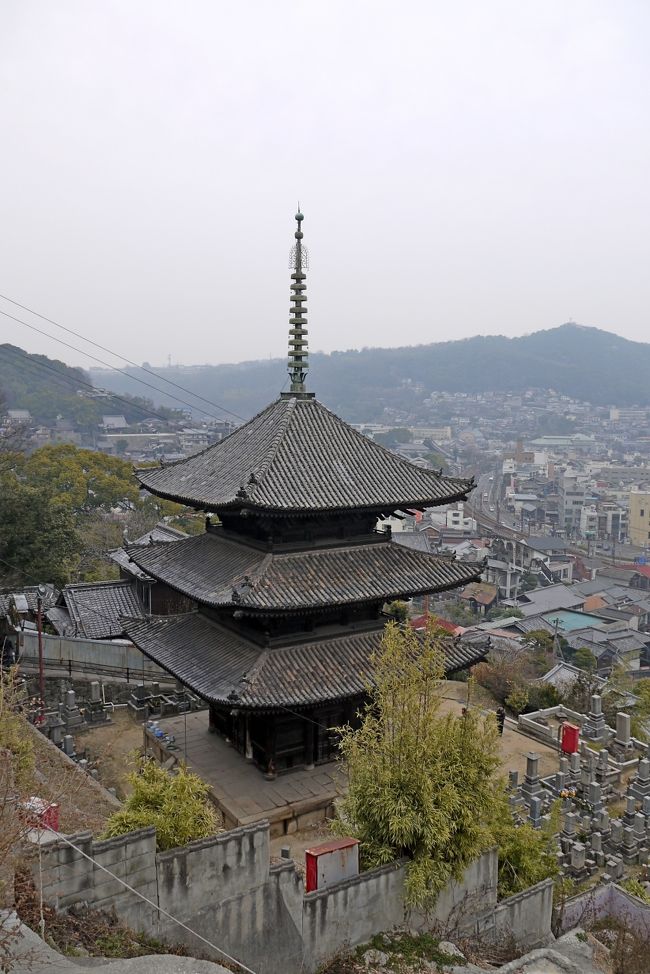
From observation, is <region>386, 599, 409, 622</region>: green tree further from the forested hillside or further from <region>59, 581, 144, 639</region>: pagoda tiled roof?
the forested hillside

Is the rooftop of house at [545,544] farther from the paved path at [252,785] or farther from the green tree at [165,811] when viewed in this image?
the green tree at [165,811]

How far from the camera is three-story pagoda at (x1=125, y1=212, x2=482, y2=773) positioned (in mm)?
18750

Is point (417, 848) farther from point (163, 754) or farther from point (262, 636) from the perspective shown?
point (163, 754)

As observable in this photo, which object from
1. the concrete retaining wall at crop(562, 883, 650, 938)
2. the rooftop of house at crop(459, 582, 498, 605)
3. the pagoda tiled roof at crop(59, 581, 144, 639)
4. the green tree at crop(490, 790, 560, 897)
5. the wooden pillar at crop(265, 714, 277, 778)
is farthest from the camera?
the rooftop of house at crop(459, 582, 498, 605)

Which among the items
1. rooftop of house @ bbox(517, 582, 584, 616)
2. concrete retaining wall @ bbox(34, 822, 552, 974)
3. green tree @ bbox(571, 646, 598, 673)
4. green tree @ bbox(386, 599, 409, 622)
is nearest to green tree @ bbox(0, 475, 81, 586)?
green tree @ bbox(386, 599, 409, 622)

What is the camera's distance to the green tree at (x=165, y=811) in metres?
12.4

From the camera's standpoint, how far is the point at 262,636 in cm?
1969

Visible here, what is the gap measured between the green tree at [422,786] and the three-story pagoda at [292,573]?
4.13 m

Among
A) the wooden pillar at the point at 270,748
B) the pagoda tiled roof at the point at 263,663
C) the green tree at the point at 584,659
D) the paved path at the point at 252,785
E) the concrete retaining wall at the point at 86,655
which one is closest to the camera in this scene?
the pagoda tiled roof at the point at 263,663

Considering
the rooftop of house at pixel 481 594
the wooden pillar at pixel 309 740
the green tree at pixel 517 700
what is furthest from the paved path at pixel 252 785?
the rooftop of house at pixel 481 594

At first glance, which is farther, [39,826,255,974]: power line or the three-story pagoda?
the three-story pagoda

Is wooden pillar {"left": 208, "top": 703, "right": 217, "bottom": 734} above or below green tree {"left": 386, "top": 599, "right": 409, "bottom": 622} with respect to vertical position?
below

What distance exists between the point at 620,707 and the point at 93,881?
27878 millimetres

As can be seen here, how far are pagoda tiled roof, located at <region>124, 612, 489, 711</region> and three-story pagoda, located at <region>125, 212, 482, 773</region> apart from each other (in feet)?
0.13
